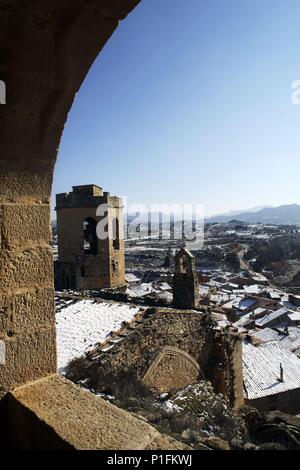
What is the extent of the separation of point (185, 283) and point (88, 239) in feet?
24.0

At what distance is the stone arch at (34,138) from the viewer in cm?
191

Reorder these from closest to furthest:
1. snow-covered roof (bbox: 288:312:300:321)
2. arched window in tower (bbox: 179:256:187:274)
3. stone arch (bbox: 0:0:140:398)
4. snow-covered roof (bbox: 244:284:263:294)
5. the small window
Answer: stone arch (bbox: 0:0:140:398), arched window in tower (bbox: 179:256:187:274), the small window, snow-covered roof (bbox: 288:312:300:321), snow-covered roof (bbox: 244:284:263:294)

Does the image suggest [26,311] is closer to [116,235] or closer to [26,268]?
[26,268]

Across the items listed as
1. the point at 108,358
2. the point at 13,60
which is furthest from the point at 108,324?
the point at 13,60

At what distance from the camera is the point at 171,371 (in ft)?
32.8

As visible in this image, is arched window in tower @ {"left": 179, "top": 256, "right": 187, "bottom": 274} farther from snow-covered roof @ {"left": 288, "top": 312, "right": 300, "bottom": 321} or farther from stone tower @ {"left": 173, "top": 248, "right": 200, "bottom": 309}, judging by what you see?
snow-covered roof @ {"left": 288, "top": 312, "right": 300, "bottom": 321}

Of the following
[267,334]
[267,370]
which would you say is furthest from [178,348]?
[267,334]

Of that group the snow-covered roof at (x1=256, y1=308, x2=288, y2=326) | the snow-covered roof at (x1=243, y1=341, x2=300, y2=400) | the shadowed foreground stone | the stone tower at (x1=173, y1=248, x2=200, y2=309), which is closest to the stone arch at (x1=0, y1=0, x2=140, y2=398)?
the shadowed foreground stone

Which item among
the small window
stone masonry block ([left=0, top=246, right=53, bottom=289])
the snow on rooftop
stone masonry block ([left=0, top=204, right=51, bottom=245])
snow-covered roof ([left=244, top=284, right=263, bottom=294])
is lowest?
the small window

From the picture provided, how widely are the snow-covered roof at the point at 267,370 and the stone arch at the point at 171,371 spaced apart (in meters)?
5.13

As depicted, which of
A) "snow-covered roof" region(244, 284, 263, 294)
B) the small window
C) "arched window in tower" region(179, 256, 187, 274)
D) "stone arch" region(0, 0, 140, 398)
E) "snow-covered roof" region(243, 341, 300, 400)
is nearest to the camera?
"stone arch" region(0, 0, 140, 398)

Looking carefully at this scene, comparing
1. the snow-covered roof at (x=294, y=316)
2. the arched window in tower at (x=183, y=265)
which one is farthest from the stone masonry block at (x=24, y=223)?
the snow-covered roof at (x=294, y=316)

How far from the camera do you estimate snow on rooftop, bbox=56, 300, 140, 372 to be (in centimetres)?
845
